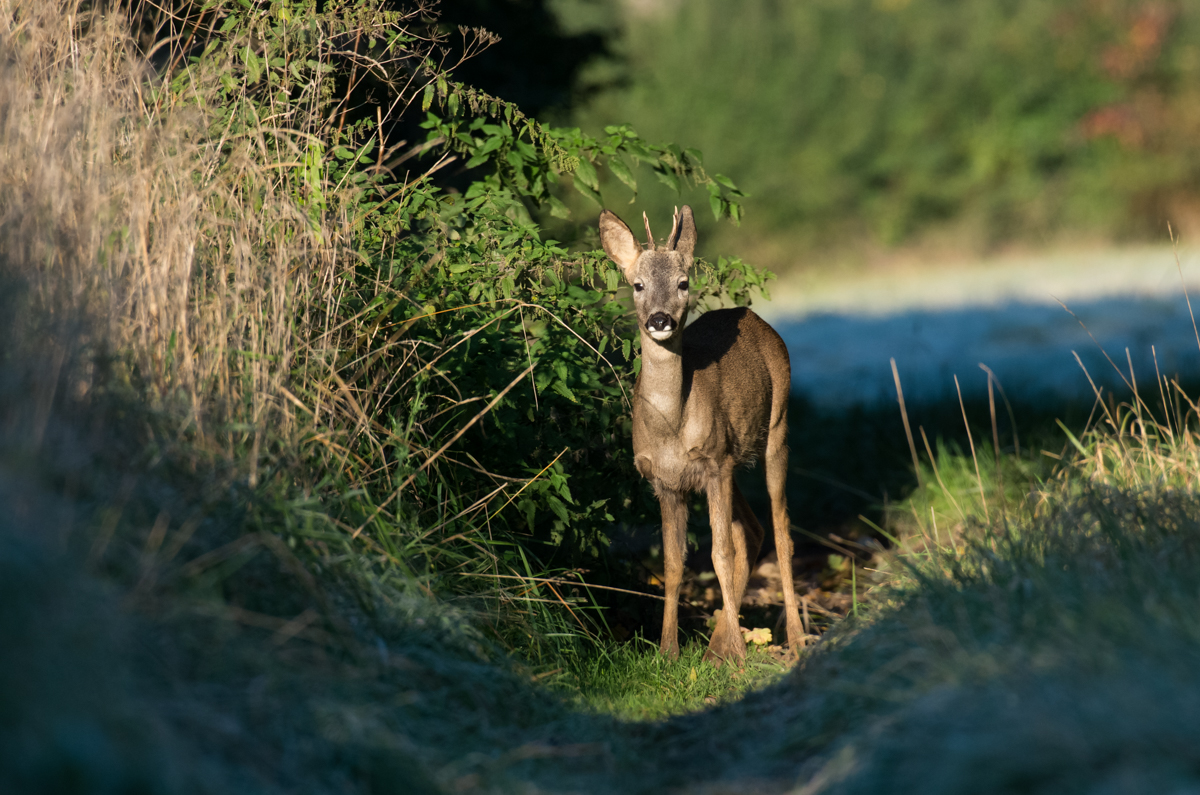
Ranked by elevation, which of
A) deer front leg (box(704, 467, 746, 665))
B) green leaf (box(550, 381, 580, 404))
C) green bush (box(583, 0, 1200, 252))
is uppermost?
green bush (box(583, 0, 1200, 252))

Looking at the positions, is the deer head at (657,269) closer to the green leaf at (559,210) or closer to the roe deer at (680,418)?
the roe deer at (680,418)

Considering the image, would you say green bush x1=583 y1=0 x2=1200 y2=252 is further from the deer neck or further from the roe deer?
the deer neck

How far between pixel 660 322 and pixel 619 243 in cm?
60

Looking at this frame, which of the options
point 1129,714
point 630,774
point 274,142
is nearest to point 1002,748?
point 1129,714

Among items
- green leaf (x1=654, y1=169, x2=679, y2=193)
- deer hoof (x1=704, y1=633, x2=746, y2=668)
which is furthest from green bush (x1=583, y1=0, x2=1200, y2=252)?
deer hoof (x1=704, y1=633, x2=746, y2=668)

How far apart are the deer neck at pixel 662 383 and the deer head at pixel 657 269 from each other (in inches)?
3.2

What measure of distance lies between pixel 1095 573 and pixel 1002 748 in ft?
4.13

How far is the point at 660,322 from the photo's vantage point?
16.8 ft

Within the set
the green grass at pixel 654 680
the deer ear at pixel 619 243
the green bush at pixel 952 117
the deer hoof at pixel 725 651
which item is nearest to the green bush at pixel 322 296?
the deer ear at pixel 619 243

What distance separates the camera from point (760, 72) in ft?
70.6

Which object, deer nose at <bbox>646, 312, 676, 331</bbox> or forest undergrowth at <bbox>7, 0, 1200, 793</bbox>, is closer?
forest undergrowth at <bbox>7, 0, 1200, 793</bbox>

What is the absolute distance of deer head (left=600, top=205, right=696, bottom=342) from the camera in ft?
17.0

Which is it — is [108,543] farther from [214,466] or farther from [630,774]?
[630,774]

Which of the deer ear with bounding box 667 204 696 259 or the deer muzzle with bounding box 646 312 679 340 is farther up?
the deer ear with bounding box 667 204 696 259
